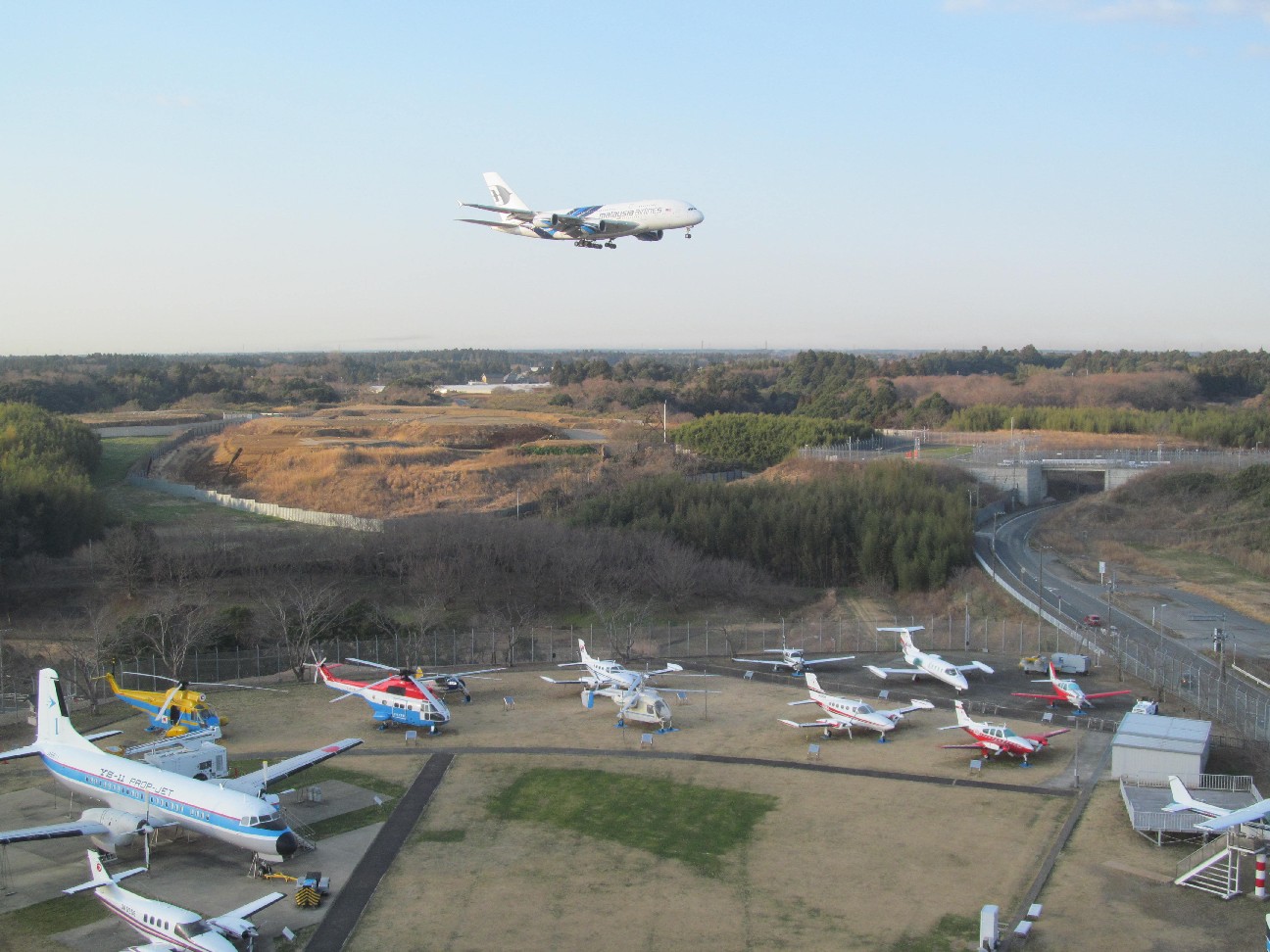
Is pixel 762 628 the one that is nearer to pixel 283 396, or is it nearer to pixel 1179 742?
pixel 1179 742

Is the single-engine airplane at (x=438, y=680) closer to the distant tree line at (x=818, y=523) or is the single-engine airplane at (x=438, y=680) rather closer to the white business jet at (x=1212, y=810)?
the white business jet at (x=1212, y=810)

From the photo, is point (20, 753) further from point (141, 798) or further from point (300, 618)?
point (300, 618)

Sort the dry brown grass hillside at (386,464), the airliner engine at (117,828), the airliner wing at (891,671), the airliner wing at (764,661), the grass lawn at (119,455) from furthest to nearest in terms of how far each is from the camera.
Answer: the grass lawn at (119,455) → the dry brown grass hillside at (386,464) → the airliner wing at (764,661) → the airliner wing at (891,671) → the airliner engine at (117,828)

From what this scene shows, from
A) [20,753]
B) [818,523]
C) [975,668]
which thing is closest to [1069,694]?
[975,668]

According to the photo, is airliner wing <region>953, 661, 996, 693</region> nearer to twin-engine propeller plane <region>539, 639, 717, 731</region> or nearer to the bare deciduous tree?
twin-engine propeller plane <region>539, 639, 717, 731</region>

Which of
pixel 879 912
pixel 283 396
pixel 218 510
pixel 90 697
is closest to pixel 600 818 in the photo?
pixel 879 912

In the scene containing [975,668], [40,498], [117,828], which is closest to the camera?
[117,828]

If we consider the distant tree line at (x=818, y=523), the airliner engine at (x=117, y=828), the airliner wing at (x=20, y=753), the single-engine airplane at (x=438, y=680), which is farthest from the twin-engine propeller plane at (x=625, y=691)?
the distant tree line at (x=818, y=523)
